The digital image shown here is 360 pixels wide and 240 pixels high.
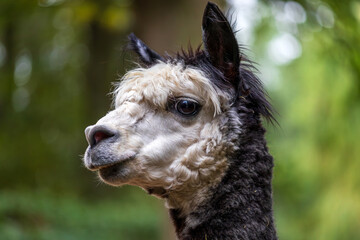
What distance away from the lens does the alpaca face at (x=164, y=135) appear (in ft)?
9.14

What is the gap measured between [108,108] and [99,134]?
750cm

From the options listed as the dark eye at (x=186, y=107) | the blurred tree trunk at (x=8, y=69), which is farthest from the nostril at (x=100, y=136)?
the blurred tree trunk at (x=8, y=69)

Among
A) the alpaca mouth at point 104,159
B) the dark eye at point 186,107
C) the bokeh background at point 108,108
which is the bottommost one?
the alpaca mouth at point 104,159

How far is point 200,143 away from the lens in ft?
9.62

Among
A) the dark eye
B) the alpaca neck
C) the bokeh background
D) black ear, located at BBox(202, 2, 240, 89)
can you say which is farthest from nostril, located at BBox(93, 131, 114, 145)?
the bokeh background

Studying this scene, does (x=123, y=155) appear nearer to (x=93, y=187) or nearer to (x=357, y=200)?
(x=357, y=200)

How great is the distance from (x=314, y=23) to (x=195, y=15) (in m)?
1.65

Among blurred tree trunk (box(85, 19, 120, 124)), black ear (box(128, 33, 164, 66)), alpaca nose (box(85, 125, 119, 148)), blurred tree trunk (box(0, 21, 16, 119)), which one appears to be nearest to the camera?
alpaca nose (box(85, 125, 119, 148))

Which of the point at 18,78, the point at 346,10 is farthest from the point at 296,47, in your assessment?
the point at 18,78

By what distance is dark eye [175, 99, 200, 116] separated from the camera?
2.99 m

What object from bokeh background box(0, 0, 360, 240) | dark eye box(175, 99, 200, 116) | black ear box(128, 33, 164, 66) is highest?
bokeh background box(0, 0, 360, 240)

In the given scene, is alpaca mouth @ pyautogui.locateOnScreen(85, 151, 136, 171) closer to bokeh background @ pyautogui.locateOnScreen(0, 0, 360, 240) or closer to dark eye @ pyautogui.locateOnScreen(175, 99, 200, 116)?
dark eye @ pyautogui.locateOnScreen(175, 99, 200, 116)

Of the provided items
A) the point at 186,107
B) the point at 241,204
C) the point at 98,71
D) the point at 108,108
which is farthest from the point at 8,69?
the point at 241,204

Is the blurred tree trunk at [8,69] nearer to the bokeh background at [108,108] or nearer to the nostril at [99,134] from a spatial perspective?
the bokeh background at [108,108]
